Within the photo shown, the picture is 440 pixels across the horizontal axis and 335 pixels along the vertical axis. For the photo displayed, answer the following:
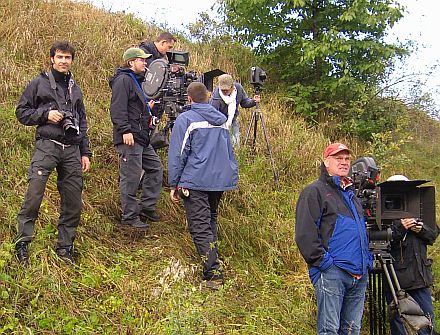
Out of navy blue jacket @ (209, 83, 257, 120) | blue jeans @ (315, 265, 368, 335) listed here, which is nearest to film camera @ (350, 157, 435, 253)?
blue jeans @ (315, 265, 368, 335)

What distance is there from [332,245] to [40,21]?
253 inches

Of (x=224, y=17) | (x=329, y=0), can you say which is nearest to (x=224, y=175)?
(x=329, y=0)

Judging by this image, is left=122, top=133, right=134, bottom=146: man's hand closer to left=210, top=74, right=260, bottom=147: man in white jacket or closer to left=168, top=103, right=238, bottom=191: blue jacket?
left=168, top=103, right=238, bottom=191: blue jacket

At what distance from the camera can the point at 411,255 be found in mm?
→ 4918

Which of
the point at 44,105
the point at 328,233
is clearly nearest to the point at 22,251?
the point at 44,105

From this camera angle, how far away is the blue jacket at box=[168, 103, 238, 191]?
5008 mm

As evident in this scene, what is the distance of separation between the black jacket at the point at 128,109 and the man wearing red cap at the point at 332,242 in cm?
217

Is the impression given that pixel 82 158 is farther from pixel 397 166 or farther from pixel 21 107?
pixel 397 166

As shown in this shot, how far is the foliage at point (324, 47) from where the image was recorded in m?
9.37

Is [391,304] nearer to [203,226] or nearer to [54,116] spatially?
[203,226]

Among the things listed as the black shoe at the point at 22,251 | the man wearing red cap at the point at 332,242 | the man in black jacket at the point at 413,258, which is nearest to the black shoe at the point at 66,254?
the black shoe at the point at 22,251

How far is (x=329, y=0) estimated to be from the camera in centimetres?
977

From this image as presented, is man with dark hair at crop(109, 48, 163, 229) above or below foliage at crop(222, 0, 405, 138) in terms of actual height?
below

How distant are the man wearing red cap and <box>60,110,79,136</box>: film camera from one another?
200 cm
